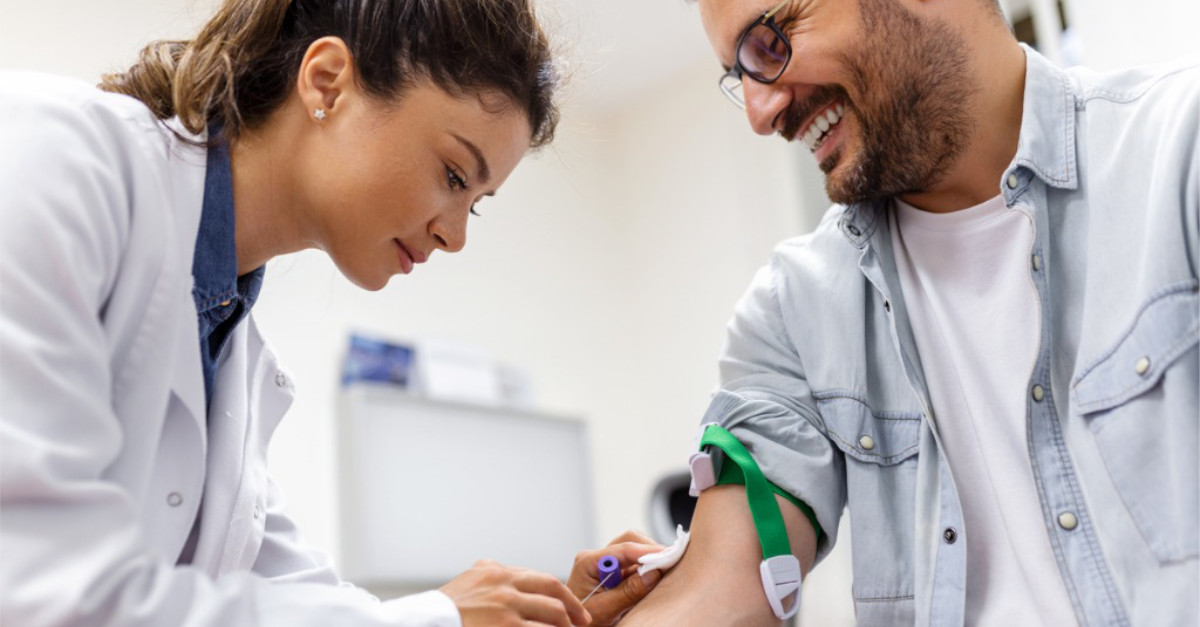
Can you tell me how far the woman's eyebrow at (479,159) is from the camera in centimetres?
128

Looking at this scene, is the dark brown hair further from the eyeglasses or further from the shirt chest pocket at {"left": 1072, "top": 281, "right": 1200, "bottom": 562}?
the shirt chest pocket at {"left": 1072, "top": 281, "right": 1200, "bottom": 562}

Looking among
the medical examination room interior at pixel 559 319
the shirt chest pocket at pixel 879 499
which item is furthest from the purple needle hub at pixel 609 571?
the medical examination room interior at pixel 559 319

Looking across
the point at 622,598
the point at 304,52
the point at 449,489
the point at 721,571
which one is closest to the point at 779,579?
the point at 721,571

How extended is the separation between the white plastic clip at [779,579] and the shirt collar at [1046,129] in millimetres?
508

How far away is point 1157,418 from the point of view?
3.66ft

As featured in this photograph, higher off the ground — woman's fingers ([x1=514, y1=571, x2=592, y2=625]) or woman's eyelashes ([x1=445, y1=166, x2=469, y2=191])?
woman's eyelashes ([x1=445, y1=166, x2=469, y2=191])

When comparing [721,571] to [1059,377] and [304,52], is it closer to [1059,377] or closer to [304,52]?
[1059,377]

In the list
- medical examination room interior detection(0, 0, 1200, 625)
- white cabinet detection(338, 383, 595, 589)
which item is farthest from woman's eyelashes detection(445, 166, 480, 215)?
white cabinet detection(338, 383, 595, 589)

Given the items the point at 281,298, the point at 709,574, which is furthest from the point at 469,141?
the point at 281,298

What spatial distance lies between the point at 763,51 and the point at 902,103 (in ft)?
0.67

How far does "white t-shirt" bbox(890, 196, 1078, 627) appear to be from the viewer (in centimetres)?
122

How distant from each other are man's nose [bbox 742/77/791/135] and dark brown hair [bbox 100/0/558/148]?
0.36 meters

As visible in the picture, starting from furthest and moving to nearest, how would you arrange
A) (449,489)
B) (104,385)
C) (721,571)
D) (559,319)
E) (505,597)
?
(559,319) < (449,489) < (721,571) < (505,597) < (104,385)

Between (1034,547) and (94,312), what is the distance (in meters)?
0.98
